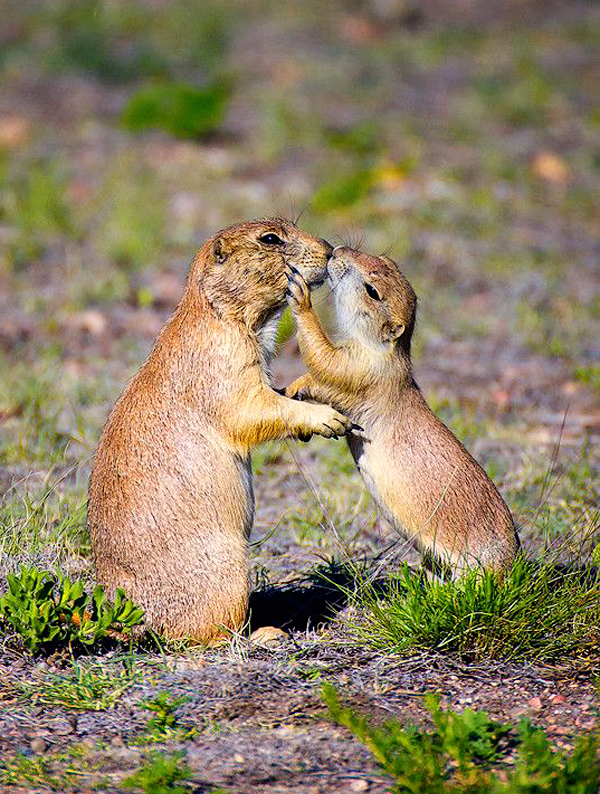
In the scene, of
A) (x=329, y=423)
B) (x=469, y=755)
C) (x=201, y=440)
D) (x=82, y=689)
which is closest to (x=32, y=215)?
(x=201, y=440)

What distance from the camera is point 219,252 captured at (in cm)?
454

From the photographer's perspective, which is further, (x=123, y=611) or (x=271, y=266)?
(x=271, y=266)

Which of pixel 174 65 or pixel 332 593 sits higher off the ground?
pixel 174 65

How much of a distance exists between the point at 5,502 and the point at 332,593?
160 centimetres

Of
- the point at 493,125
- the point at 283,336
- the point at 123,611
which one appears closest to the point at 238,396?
the point at 123,611

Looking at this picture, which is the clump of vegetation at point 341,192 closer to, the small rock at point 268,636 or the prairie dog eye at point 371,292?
the prairie dog eye at point 371,292

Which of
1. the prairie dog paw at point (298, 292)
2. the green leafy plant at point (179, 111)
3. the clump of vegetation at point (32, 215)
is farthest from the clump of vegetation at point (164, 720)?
the green leafy plant at point (179, 111)

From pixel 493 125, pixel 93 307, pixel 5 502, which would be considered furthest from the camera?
pixel 493 125

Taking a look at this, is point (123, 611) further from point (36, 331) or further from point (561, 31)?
point (561, 31)

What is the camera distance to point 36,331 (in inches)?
313

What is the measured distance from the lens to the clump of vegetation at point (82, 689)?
12.1 ft

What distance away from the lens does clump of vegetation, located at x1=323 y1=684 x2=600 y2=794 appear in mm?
3057

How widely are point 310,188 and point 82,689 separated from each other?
7.36 meters

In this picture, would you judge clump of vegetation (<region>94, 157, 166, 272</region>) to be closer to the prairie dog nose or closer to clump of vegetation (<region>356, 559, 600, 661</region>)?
the prairie dog nose
